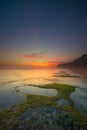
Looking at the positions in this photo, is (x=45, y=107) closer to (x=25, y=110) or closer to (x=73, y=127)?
(x=25, y=110)

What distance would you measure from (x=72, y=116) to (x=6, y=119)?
681 centimetres

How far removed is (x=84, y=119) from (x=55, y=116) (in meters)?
2.94

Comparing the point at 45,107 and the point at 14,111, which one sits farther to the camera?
the point at 45,107

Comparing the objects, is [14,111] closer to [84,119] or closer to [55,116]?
[55,116]

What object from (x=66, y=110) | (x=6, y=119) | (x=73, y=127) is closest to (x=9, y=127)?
(x=6, y=119)

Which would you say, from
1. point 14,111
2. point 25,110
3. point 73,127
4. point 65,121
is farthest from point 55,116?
point 14,111

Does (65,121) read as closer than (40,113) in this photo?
Yes

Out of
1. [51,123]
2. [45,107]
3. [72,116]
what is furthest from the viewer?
[45,107]

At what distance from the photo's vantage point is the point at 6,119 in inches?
488

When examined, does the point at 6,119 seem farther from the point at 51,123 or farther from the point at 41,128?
the point at 51,123

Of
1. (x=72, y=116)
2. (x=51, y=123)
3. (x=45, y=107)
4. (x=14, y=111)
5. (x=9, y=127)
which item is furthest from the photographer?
(x=45, y=107)

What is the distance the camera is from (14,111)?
1434cm

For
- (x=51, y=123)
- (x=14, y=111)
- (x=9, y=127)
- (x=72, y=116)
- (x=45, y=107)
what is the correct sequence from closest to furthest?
(x=9, y=127) < (x=51, y=123) < (x=72, y=116) < (x=14, y=111) < (x=45, y=107)

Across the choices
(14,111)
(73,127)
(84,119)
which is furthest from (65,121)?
(14,111)
